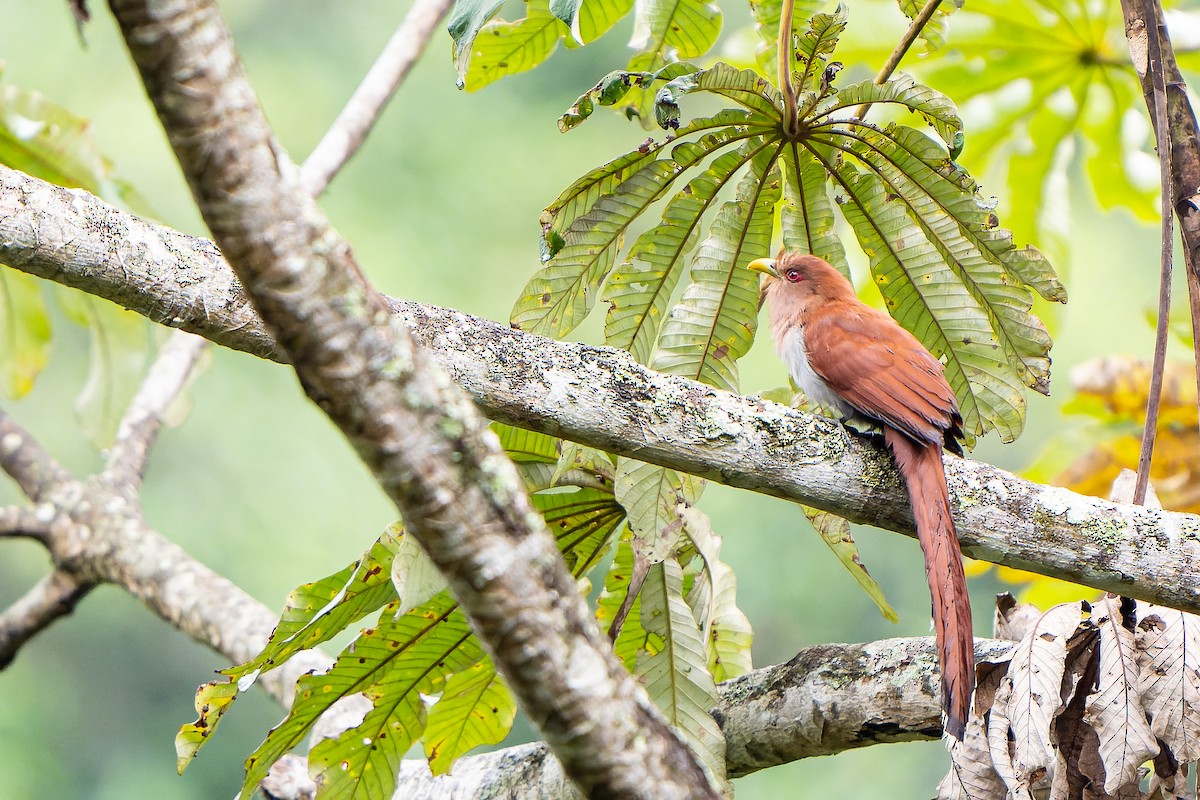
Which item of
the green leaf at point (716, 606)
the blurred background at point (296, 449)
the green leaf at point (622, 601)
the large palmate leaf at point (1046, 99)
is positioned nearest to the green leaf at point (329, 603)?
the green leaf at point (622, 601)

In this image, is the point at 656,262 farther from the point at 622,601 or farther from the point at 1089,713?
the point at 1089,713

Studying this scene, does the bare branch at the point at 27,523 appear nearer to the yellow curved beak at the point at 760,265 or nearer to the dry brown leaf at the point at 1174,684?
the yellow curved beak at the point at 760,265

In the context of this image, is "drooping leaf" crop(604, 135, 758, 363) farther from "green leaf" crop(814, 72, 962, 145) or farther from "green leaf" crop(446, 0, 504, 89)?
"green leaf" crop(446, 0, 504, 89)

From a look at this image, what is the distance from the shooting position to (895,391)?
70.5 inches

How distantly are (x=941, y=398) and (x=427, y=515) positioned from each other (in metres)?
1.23

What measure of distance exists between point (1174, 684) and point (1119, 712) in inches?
3.8

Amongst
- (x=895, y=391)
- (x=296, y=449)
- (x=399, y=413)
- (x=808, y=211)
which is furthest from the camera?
(x=296, y=449)

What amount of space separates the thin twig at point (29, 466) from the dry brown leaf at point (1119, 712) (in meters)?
2.49

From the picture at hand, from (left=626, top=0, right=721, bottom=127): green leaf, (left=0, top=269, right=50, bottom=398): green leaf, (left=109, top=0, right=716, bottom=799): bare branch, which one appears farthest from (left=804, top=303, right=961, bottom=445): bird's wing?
(left=0, top=269, right=50, bottom=398): green leaf

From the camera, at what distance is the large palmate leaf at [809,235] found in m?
1.72

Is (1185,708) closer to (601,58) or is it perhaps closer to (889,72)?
(889,72)

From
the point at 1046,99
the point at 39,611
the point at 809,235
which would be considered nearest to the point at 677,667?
the point at 809,235

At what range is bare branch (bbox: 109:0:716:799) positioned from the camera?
2.33ft

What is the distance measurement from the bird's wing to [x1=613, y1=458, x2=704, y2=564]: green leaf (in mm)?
374
